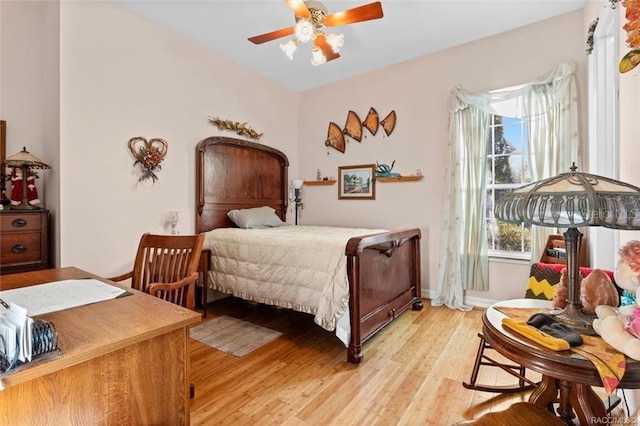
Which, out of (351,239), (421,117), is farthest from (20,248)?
(421,117)

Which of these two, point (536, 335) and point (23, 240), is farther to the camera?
point (23, 240)

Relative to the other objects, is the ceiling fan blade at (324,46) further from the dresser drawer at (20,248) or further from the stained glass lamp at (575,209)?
the dresser drawer at (20,248)

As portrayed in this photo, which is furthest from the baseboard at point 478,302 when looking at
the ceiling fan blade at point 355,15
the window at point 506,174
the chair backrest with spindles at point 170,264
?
the ceiling fan blade at point 355,15

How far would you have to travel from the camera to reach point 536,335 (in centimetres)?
99

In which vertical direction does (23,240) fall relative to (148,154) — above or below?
below

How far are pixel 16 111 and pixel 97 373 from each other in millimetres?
3030

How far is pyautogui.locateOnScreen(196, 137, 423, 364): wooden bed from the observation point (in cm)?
226

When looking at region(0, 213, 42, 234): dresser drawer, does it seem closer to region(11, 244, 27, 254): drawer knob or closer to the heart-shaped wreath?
region(11, 244, 27, 254): drawer knob

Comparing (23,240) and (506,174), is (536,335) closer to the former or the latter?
(506,174)

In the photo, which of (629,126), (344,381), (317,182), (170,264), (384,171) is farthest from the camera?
(317,182)

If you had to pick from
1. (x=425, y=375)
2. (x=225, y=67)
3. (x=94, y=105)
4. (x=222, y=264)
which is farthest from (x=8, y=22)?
(x=425, y=375)

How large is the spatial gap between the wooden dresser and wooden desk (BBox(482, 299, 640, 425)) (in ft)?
10.2

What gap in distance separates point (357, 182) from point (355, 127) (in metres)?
0.77

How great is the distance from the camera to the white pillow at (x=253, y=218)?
3633 mm
